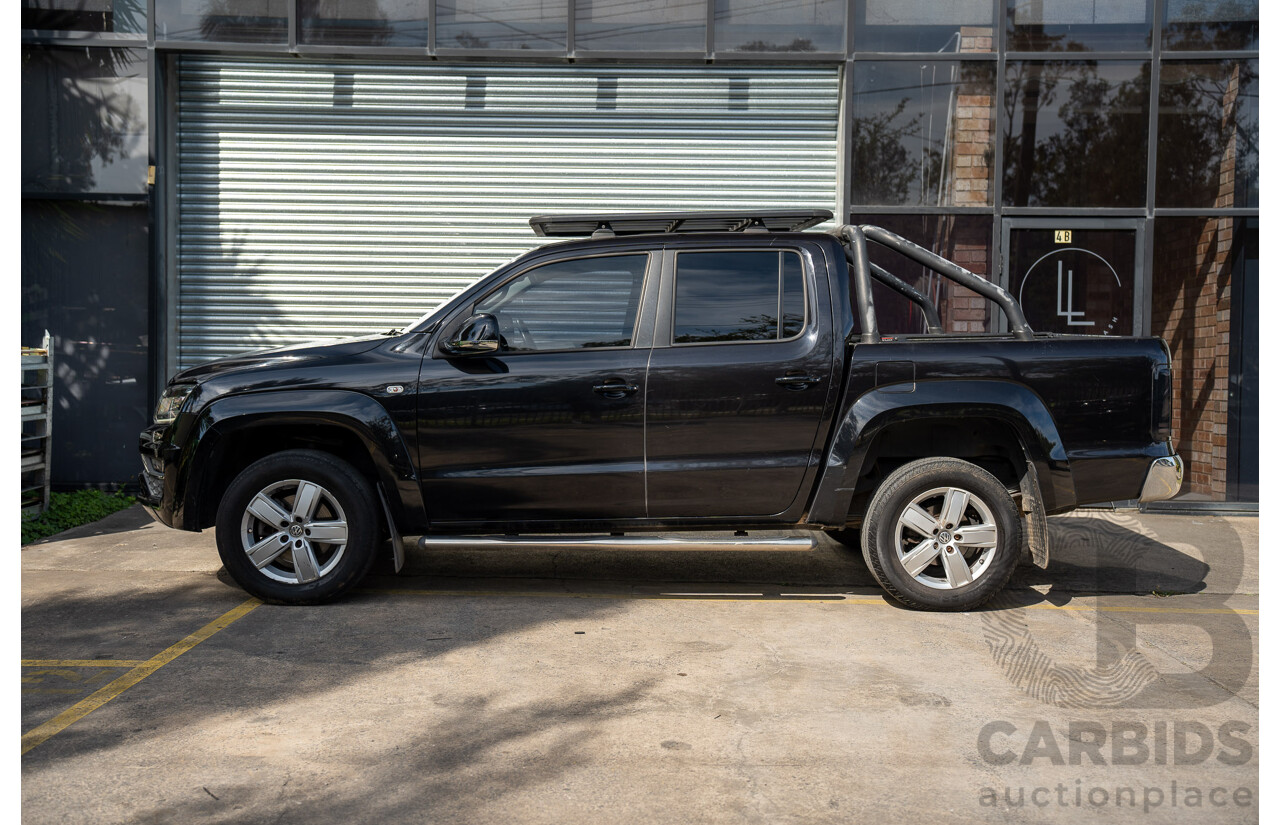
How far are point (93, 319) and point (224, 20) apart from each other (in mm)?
3236

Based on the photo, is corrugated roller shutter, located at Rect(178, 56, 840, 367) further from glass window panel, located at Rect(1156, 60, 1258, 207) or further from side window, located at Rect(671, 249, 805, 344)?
side window, located at Rect(671, 249, 805, 344)

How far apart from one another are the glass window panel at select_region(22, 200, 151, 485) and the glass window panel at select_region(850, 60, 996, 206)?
729cm

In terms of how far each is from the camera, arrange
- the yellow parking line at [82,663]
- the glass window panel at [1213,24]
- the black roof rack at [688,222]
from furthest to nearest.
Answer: the glass window panel at [1213,24], the black roof rack at [688,222], the yellow parking line at [82,663]

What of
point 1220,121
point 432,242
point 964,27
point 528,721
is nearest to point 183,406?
point 528,721

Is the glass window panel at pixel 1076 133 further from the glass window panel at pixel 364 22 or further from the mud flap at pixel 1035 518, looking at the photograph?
the glass window panel at pixel 364 22

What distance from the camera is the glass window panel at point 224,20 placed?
392 inches

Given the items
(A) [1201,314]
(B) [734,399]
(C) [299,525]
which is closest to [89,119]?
(C) [299,525]

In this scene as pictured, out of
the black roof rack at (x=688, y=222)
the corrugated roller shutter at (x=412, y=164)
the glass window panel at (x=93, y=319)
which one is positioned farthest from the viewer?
the corrugated roller shutter at (x=412, y=164)

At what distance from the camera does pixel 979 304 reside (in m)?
9.89

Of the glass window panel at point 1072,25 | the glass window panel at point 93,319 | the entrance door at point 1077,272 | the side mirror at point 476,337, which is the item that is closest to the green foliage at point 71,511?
the glass window panel at point 93,319

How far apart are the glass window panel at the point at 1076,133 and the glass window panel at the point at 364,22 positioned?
5.88 m

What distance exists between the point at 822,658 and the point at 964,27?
740cm

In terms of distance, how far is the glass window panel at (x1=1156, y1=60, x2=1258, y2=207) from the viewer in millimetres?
9750
